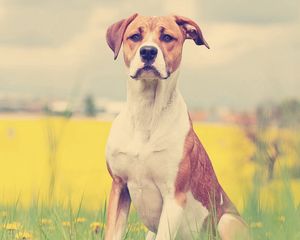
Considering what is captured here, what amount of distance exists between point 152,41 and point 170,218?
44.6 inches

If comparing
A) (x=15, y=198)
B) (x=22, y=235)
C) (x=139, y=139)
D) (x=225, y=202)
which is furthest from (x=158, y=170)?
(x=15, y=198)

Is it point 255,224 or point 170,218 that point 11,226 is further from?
point 255,224

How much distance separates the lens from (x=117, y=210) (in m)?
4.01

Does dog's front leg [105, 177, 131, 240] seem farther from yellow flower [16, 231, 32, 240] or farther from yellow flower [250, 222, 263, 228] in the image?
yellow flower [250, 222, 263, 228]

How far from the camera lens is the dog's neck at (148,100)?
3.82 metres

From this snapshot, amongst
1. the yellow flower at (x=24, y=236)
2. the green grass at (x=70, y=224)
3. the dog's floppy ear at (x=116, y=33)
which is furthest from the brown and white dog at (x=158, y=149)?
the yellow flower at (x=24, y=236)

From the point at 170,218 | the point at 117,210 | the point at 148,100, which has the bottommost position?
the point at 117,210

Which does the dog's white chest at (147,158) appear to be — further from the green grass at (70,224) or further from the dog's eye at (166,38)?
the dog's eye at (166,38)

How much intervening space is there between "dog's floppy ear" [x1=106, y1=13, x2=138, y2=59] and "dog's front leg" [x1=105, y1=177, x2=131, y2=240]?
0.88 meters

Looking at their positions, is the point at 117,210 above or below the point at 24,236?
above

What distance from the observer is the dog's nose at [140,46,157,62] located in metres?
3.53

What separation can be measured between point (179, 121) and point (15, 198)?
1643 millimetres

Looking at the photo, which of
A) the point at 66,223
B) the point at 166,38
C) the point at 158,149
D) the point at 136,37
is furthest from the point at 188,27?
the point at 66,223

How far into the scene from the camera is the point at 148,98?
386cm
